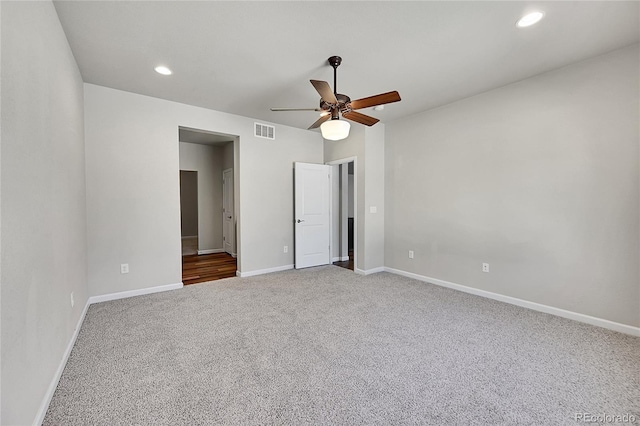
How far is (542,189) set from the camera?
3070 millimetres

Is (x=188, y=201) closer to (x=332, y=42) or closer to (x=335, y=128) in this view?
(x=335, y=128)

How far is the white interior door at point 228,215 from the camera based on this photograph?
6.50 m

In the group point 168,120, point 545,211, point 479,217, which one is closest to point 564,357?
point 545,211

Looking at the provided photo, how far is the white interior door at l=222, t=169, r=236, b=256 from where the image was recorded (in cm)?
650

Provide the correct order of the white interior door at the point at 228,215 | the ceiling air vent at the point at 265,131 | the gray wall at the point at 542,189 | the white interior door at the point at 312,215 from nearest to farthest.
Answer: the gray wall at the point at 542,189 < the ceiling air vent at the point at 265,131 < the white interior door at the point at 312,215 < the white interior door at the point at 228,215

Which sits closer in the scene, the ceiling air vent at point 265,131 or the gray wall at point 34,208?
the gray wall at point 34,208

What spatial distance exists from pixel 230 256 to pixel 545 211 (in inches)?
230

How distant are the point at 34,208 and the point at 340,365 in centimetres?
221

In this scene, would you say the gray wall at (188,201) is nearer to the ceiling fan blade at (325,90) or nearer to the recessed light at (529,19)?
the ceiling fan blade at (325,90)

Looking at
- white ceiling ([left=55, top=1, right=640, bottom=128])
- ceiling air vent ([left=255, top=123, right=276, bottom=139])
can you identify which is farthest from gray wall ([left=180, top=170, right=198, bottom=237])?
white ceiling ([left=55, top=1, right=640, bottom=128])

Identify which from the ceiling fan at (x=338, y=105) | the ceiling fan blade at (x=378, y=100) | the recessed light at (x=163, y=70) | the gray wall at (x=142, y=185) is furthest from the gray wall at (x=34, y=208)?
the ceiling fan blade at (x=378, y=100)

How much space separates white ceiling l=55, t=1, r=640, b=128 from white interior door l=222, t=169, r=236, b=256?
3.22 metres

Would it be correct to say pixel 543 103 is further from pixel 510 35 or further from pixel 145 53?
pixel 145 53

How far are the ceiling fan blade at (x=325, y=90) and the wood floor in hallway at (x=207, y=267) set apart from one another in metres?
3.41
